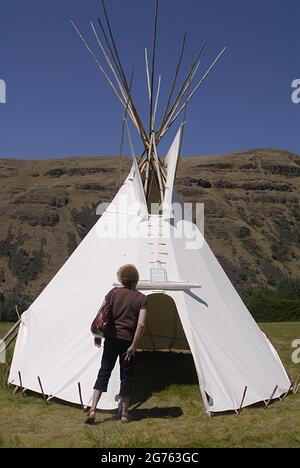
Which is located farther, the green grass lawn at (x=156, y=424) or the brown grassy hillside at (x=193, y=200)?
the brown grassy hillside at (x=193, y=200)

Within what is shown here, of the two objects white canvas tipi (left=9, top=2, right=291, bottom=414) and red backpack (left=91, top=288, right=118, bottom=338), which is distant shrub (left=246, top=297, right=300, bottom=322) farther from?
red backpack (left=91, top=288, right=118, bottom=338)

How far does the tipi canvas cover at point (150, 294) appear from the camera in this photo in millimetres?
Answer: 6059

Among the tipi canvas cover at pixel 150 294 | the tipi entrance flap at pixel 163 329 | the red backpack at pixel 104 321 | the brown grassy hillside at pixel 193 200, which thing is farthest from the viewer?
the brown grassy hillside at pixel 193 200

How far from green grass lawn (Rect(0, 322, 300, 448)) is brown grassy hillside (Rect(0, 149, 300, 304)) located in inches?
1282

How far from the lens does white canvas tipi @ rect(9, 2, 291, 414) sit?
607cm

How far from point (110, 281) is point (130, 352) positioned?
1.81m

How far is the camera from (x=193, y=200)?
72.8 meters

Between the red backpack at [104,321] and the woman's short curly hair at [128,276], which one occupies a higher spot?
the woman's short curly hair at [128,276]

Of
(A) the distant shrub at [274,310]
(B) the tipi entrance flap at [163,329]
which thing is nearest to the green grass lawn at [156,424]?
(B) the tipi entrance flap at [163,329]

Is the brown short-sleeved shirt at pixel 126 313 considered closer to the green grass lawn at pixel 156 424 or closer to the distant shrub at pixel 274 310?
the green grass lawn at pixel 156 424

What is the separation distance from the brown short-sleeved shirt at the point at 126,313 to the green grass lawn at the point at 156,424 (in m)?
0.91

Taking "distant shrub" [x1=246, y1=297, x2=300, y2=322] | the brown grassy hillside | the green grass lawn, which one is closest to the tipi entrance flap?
the green grass lawn

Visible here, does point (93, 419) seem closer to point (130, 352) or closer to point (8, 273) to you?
point (130, 352)
